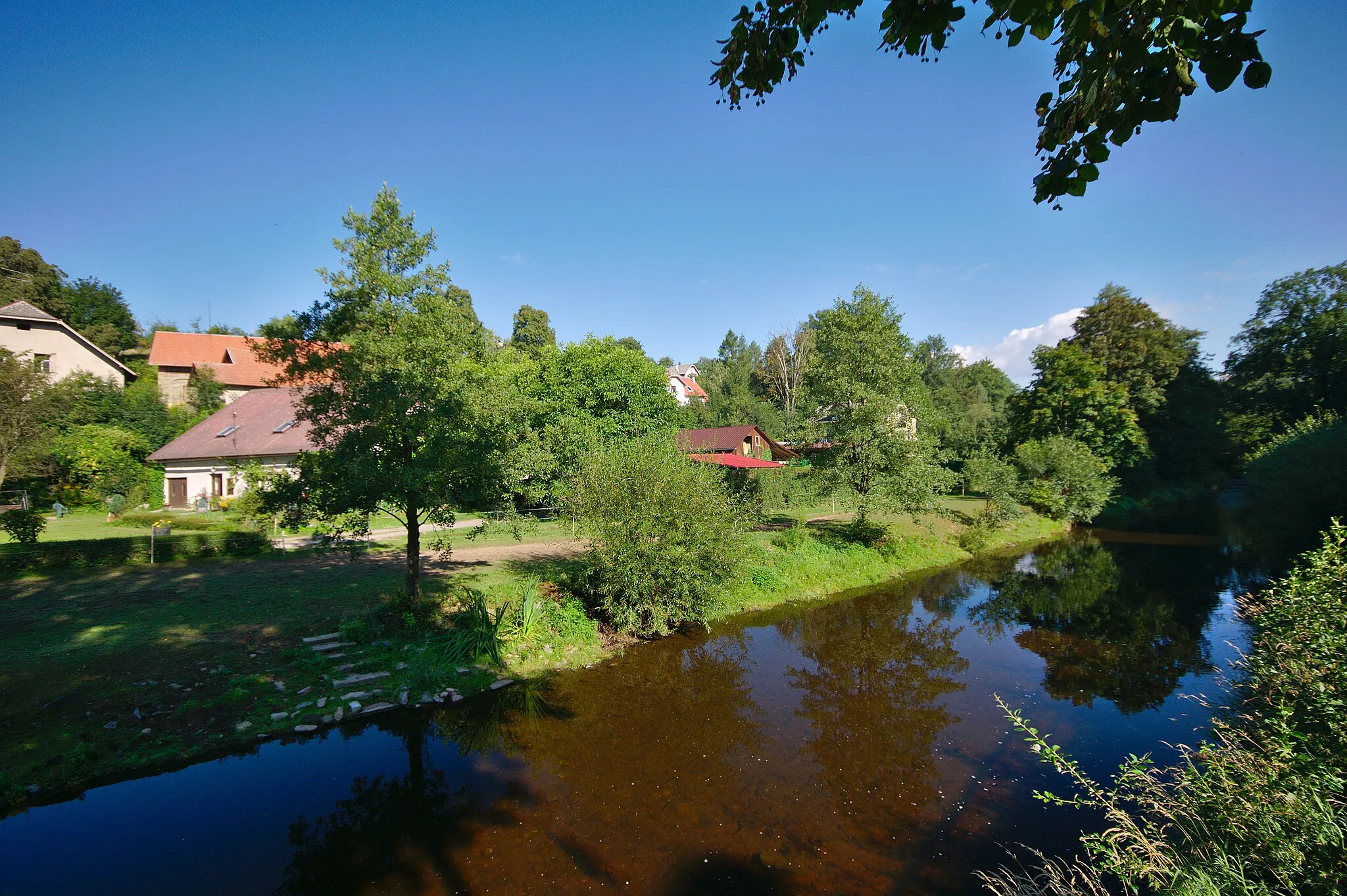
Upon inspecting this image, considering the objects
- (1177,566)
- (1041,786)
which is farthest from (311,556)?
(1177,566)

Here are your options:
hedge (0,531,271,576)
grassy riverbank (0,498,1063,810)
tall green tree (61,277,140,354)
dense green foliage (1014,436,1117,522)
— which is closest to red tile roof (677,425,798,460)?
dense green foliage (1014,436,1117,522)

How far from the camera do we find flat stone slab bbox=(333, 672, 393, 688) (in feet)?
33.6

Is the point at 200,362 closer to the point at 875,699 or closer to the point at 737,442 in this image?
the point at 737,442

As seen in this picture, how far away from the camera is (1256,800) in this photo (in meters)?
4.42

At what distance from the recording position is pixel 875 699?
11.4 metres

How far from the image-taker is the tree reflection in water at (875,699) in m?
8.29

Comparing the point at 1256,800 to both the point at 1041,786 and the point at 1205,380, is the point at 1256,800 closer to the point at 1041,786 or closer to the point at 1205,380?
the point at 1041,786

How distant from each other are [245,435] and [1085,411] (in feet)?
157

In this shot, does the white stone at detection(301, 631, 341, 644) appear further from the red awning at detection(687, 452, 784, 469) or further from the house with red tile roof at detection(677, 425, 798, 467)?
the house with red tile roof at detection(677, 425, 798, 467)

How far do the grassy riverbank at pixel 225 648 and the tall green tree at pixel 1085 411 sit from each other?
25.1 metres

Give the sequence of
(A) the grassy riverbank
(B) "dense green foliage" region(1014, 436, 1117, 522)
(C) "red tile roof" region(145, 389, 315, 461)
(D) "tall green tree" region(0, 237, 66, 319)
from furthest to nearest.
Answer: (D) "tall green tree" region(0, 237, 66, 319), (B) "dense green foliage" region(1014, 436, 1117, 522), (C) "red tile roof" region(145, 389, 315, 461), (A) the grassy riverbank

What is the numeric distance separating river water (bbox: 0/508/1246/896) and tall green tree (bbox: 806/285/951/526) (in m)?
7.91

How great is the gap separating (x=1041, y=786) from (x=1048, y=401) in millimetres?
33808

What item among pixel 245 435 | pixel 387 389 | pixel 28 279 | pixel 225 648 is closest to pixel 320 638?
pixel 225 648
